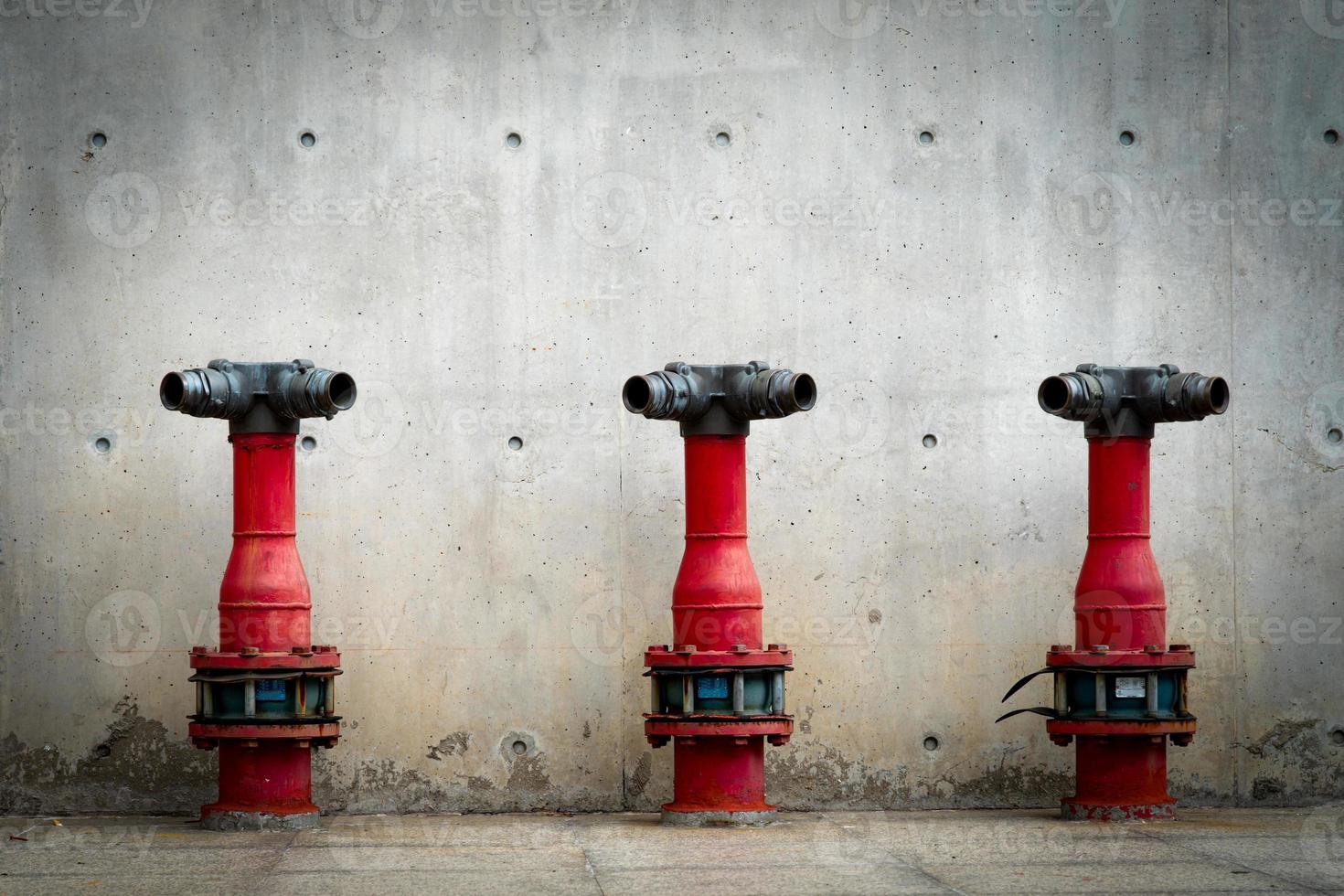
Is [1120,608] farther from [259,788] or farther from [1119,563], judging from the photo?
[259,788]

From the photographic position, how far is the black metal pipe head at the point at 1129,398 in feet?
25.1

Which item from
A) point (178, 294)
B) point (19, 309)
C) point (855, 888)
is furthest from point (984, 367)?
point (19, 309)

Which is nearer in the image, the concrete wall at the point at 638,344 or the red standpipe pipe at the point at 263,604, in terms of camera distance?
the red standpipe pipe at the point at 263,604

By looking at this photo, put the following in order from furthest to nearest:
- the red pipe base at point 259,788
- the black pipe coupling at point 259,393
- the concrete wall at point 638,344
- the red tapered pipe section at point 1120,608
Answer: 1. the concrete wall at point 638,344
2. the red tapered pipe section at point 1120,608
3. the red pipe base at point 259,788
4. the black pipe coupling at point 259,393

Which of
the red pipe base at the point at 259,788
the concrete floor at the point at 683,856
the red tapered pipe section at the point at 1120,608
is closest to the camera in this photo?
the concrete floor at the point at 683,856

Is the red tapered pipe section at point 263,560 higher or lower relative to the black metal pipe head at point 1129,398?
lower

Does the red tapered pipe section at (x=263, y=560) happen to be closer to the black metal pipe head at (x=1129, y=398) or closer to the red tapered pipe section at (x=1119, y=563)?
the black metal pipe head at (x=1129, y=398)

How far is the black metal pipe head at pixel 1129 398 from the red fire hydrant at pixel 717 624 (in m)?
1.22

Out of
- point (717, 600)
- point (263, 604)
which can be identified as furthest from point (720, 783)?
point (263, 604)

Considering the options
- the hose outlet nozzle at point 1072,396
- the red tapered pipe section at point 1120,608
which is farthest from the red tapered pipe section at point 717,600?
the red tapered pipe section at point 1120,608

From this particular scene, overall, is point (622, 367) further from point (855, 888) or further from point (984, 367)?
point (855, 888)

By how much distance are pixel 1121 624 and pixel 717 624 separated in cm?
198

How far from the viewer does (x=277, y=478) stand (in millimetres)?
7656

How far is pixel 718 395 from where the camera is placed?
7715 mm
